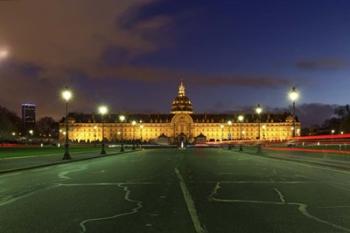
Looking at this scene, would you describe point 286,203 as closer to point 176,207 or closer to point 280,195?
point 280,195

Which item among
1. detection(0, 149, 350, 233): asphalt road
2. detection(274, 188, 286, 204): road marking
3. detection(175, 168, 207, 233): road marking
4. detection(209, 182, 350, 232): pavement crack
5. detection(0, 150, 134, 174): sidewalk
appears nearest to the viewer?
detection(175, 168, 207, 233): road marking

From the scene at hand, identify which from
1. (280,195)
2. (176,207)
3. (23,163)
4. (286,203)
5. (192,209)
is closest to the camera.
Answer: (192,209)

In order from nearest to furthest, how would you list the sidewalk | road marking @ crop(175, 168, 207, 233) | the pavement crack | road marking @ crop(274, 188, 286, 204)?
1. road marking @ crop(175, 168, 207, 233)
2. the pavement crack
3. road marking @ crop(274, 188, 286, 204)
4. the sidewalk

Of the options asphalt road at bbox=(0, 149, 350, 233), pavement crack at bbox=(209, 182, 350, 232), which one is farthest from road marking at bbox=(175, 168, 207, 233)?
pavement crack at bbox=(209, 182, 350, 232)

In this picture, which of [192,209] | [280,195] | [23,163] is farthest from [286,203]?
[23,163]

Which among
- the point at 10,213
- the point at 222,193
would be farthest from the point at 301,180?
the point at 10,213

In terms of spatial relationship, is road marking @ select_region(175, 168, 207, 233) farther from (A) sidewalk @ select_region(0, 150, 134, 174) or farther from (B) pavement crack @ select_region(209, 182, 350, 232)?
(A) sidewalk @ select_region(0, 150, 134, 174)

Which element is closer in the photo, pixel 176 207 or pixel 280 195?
pixel 176 207

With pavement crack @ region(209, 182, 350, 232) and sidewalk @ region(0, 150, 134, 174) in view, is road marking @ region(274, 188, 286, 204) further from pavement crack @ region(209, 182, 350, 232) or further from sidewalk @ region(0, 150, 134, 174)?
sidewalk @ region(0, 150, 134, 174)

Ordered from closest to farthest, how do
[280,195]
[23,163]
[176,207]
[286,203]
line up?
[176,207], [286,203], [280,195], [23,163]

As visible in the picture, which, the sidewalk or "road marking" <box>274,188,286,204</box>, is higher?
the sidewalk

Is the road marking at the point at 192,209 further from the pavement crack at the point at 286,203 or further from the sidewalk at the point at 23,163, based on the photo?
the sidewalk at the point at 23,163

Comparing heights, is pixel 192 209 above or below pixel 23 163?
below

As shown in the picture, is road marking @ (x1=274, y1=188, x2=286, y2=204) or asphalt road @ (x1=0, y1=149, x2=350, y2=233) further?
road marking @ (x1=274, y1=188, x2=286, y2=204)
